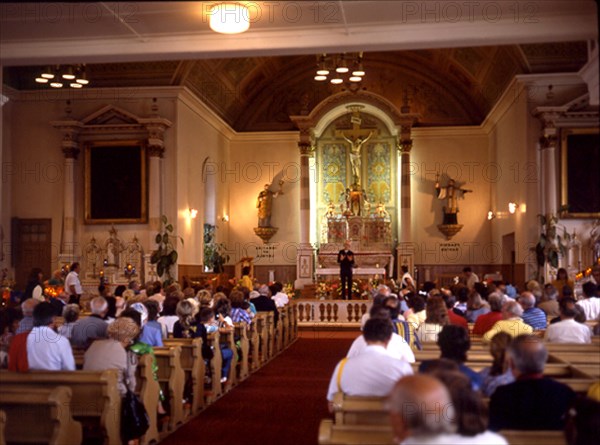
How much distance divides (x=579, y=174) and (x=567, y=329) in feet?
37.0

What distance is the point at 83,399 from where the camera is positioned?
20.6 ft

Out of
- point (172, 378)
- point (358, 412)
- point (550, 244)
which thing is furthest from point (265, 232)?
point (358, 412)

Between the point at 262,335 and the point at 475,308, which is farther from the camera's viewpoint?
the point at 262,335

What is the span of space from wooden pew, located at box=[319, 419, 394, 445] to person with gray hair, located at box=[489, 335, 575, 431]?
671 millimetres

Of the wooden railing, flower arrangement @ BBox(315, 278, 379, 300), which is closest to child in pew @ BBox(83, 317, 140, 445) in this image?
the wooden railing

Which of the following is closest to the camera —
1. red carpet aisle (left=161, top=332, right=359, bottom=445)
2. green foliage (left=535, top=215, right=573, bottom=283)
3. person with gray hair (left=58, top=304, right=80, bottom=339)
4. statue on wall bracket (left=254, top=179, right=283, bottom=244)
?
red carpet aisle (left=161, top=332, right=359, bottom=445)

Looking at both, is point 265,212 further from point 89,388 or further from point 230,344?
point 89,388

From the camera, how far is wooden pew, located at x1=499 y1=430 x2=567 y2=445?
152 inches

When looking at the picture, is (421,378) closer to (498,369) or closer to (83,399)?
(498,369)

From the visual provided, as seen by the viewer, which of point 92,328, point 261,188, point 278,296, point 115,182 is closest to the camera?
point 92,328

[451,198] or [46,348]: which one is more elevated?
[451,198]

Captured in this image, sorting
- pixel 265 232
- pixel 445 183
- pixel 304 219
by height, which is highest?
pixel 445 183

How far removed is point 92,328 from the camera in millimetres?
8016

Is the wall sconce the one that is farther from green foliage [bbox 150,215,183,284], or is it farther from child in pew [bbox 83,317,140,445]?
child in pew [bbox 83,317,140,445]
